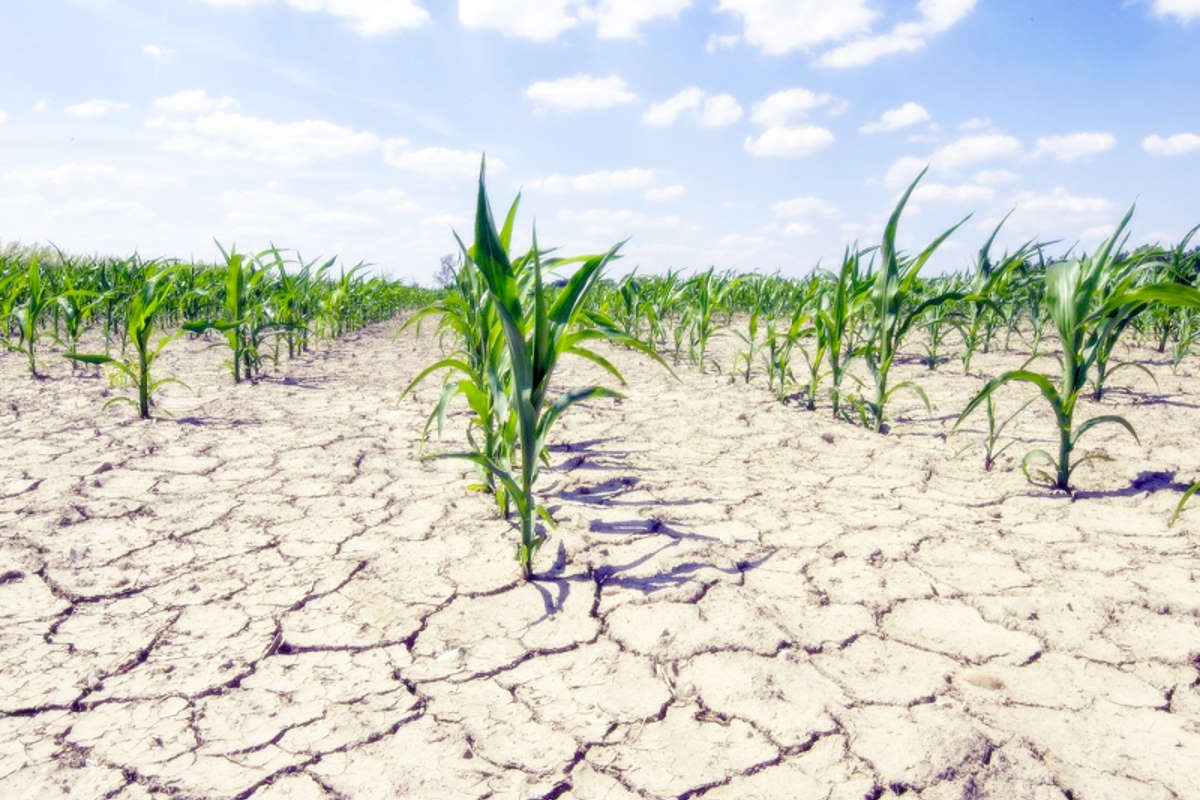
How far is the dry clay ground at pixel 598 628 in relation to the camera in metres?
0.98

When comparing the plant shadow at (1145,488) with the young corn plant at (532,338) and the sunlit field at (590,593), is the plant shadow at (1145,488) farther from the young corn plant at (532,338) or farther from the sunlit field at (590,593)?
the young corn plant at (532,338)

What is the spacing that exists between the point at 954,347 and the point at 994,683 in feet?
13.4

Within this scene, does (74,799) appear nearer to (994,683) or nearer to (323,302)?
(994,683)

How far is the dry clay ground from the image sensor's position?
98 centimetres

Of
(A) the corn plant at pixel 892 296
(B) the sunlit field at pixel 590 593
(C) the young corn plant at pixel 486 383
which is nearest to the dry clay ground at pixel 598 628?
(B) the sunlit field at pixel 590 593

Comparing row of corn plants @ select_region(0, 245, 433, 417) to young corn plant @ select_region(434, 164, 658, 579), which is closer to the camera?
young corn plant @ select_region(434, 164, 658, 579)

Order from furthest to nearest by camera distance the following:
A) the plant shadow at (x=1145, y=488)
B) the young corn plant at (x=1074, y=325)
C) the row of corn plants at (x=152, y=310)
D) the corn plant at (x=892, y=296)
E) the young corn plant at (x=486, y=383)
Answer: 1. the row of corn plants at (x=152, y=310)
2. the corn plant at (x=892, y=296)
3. the plant shadow at (x=1145, y=488)
4. the young corn plant at (x=1074, y=325)
5. the young corn plant at (x=486, y=383)

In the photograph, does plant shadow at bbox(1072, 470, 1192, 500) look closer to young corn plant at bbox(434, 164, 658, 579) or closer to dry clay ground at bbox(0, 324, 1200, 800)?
dry clay ground at bbox(0, 324, 1200, 800)

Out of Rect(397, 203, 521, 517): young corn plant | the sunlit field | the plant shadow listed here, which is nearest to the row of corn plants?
the sunlit field

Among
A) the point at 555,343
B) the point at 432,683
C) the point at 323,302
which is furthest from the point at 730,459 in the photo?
the point at 323,302

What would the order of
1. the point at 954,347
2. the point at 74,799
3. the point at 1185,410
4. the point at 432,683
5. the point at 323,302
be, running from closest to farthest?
the point at 74,799 < the point at 432,683 < the point at 1185,410 < the point at 954,347 < the point at 323,302

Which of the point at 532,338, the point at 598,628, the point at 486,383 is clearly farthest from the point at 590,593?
the point at 486,383

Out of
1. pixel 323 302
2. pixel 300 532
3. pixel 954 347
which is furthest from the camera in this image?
pixel 323 302

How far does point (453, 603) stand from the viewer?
1400 millimetres
